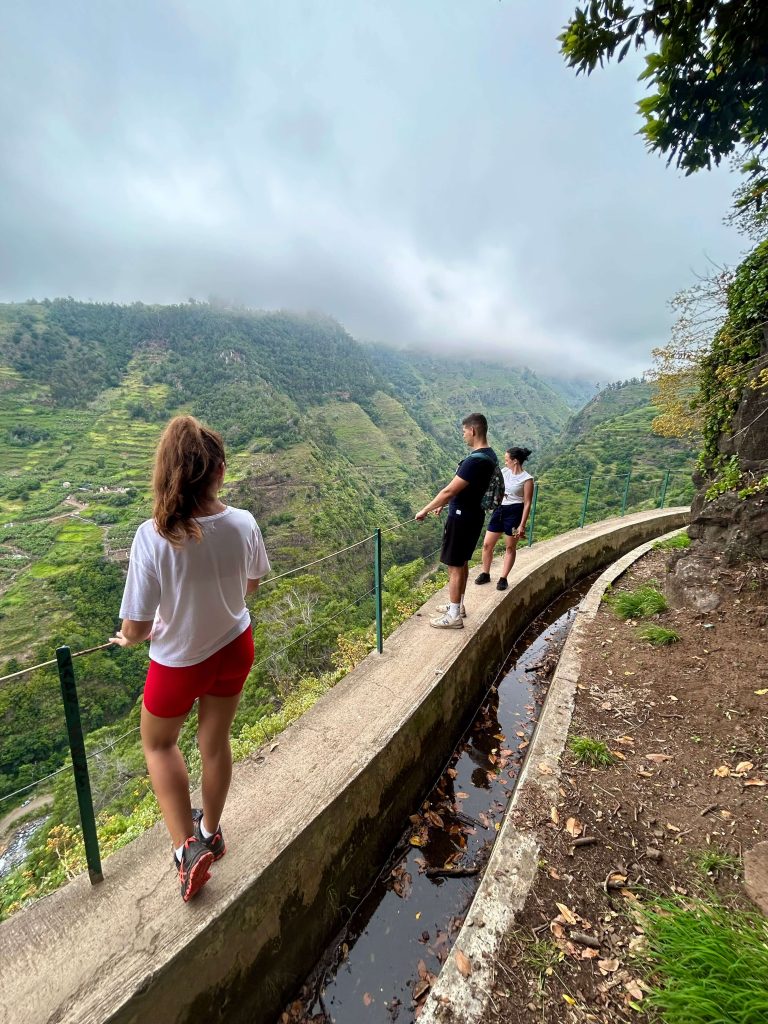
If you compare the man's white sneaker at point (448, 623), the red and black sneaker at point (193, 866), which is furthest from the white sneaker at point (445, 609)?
the red and black sneaker at point (193, 866)

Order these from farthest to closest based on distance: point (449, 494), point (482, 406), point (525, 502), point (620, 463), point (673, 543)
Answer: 1. point (482, 406)
2. point (620, 463)
3. point (673, 543)
4. point (525, 502)
5. point (449, 494)

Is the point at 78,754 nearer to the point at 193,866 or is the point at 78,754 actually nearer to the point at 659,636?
the point at 193,866

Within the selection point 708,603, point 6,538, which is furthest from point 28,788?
point 6,538

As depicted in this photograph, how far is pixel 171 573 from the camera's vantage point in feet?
4.54

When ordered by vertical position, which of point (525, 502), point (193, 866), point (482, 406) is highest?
point (482, 406)

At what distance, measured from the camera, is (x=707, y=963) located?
1.40 metres

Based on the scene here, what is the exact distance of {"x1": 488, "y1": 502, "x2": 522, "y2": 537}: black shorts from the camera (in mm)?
4691

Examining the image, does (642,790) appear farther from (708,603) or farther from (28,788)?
(28,788)

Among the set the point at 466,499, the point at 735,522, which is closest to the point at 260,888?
the point at 466,499

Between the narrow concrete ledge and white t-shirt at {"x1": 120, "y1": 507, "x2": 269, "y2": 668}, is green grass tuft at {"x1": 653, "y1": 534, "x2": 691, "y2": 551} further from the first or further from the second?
white t-shirt at {"x1": 120, "y1": 507, "x2": 269, "y2": 668}

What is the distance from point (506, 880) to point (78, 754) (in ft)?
6.25

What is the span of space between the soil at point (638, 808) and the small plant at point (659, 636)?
0.06m

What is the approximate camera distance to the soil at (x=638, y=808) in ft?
5.10

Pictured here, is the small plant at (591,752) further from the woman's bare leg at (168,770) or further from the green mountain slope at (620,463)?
the green mountain slope at (620,463)
